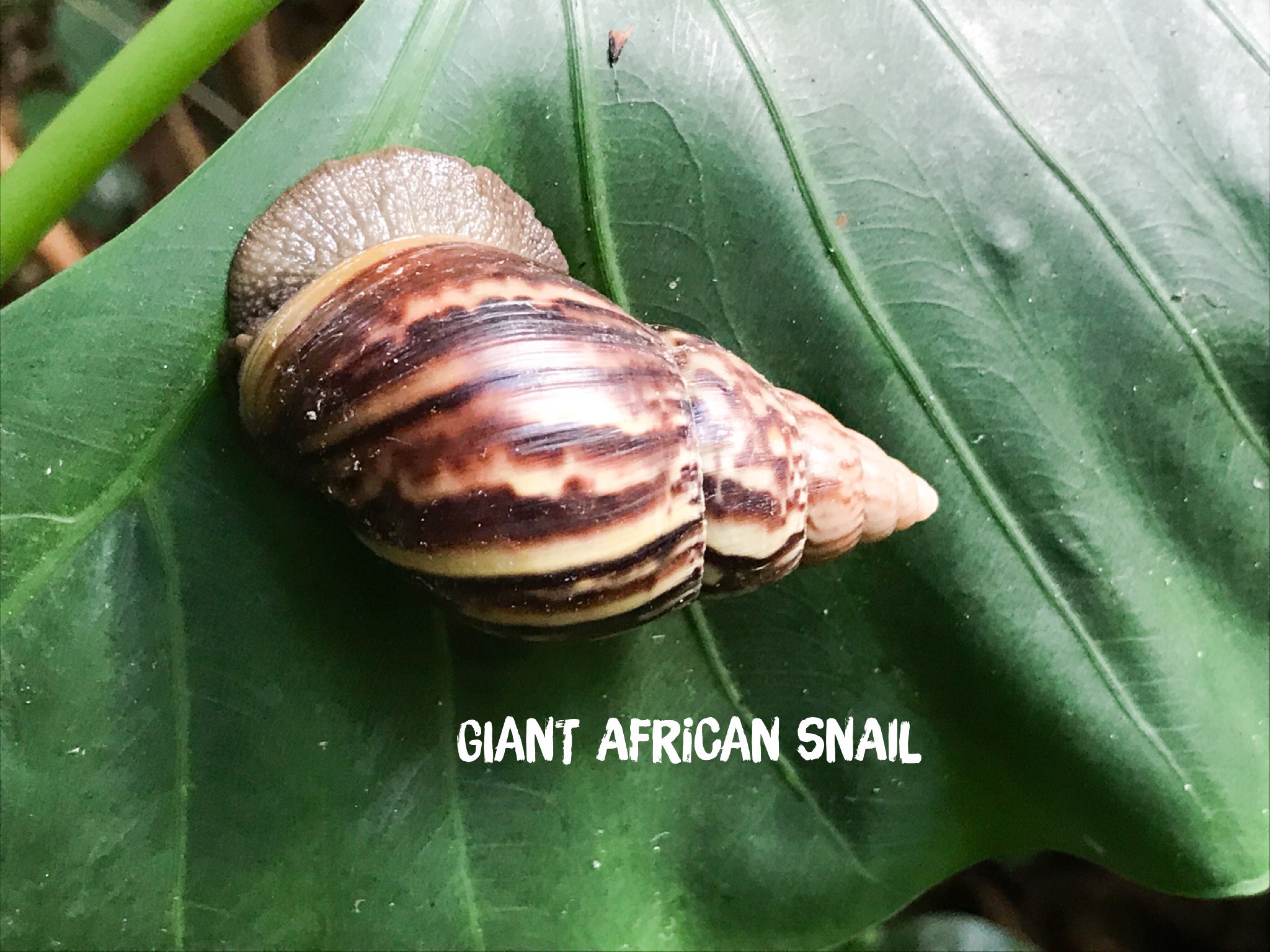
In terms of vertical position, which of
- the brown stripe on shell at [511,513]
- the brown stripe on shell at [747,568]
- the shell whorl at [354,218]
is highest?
the shell whorl at [354,218]

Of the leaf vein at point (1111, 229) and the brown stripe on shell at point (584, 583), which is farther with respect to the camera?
the leaf vein at point (1111, 229)

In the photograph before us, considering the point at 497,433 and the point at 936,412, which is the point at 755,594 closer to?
the point at 936,412

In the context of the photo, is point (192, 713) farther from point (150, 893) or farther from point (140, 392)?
point (140, 392)

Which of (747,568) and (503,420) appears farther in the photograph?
(747,568)

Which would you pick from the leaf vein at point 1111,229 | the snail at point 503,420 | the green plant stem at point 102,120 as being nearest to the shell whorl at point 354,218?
the snail at point 503,420

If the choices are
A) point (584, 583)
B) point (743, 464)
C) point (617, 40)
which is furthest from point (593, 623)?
point (617, 40)

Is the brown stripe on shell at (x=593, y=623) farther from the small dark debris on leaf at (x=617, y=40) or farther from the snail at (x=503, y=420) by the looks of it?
the small dark debris on leaf at (x=617, y=40)

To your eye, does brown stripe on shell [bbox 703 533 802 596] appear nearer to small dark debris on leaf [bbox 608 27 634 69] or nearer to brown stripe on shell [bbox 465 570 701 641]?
brown stripe on shell [bbox 465 570 701 641]
